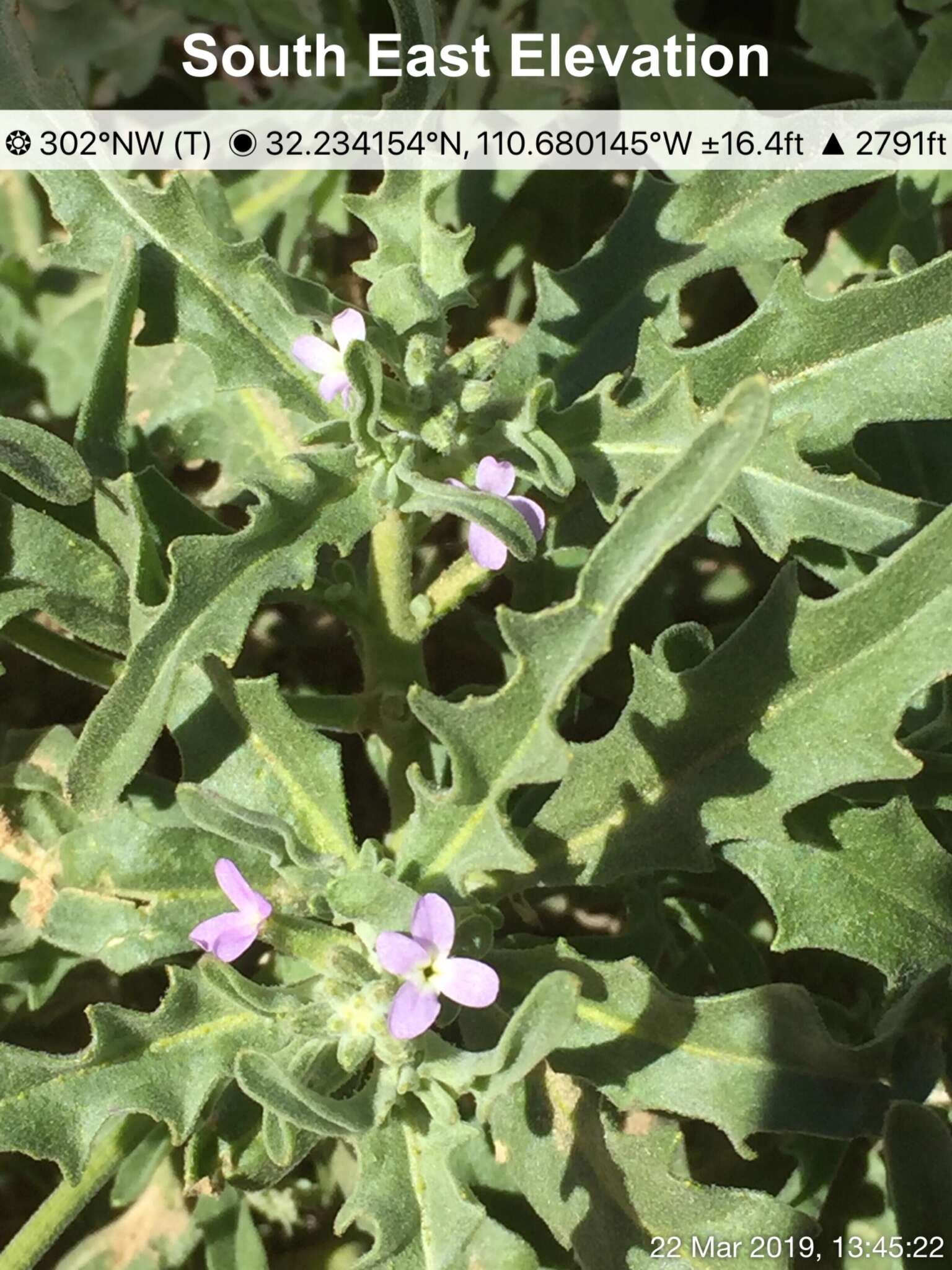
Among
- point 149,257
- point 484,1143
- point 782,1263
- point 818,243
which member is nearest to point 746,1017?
point 782,1263

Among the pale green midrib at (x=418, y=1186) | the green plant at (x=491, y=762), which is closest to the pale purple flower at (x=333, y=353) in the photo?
the green plant at (x=491, y=762)

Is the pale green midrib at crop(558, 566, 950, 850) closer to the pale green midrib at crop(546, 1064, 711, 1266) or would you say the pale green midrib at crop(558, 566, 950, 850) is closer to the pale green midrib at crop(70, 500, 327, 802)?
the pale green midrib at crop(546, 1064, 711, 1266)

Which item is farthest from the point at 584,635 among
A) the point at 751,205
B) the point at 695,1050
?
the point at 751,205

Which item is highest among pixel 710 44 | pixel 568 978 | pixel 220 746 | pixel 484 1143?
pixel 710 44

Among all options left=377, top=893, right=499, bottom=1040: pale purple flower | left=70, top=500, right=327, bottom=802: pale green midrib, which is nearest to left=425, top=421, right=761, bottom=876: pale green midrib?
left=377, top=893, right=499, bottom=1040: pale purple flower

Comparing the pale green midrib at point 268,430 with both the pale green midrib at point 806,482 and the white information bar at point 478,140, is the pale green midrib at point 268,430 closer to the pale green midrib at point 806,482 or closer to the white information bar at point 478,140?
the white information bar at point 478,140

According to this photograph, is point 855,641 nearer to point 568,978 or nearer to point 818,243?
point 568,978

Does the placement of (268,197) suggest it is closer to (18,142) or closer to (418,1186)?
(18,142)
